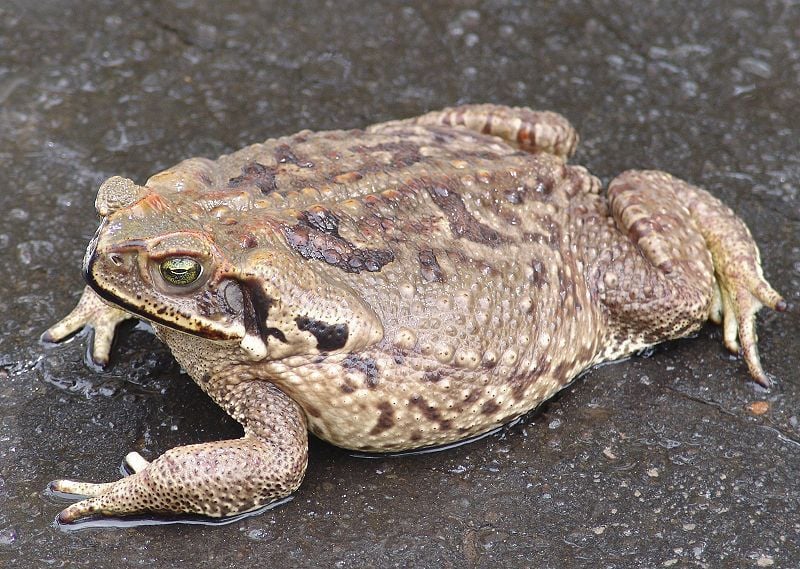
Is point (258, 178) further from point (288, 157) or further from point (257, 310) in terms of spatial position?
point (257, 310)

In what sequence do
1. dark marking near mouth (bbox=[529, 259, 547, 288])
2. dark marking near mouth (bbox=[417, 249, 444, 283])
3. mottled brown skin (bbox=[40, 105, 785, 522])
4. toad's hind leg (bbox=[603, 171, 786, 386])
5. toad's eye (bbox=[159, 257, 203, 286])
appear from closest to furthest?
toad's eye (bbox=[159, 257, 203, 286]) → mottled brown skin (bbox=[40, 105, 785, 522]) → dark marking near mouth (bbox=[417, 249, 444, 283]) → dark marking near mouth (bbox=[529, 259, 547, 288]) → toad's hind leg (bbox=[603, 171, 786, 386])

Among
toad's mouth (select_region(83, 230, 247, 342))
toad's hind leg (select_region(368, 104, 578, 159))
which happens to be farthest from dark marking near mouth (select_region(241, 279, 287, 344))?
toad's hind leg (select_region(368, 104, 578, 159))

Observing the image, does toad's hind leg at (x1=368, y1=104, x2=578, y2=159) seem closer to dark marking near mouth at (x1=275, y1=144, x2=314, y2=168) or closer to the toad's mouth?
dark marking near mouth at (x1=275, y1=144, x2=314, y2=168)

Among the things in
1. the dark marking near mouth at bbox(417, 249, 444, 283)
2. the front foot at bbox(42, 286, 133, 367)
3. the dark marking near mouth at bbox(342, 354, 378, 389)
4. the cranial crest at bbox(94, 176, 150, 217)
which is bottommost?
the front foot at bbox(42, 286, 133, 367)

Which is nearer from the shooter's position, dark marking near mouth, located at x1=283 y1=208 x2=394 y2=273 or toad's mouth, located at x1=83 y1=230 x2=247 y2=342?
toad's mouth, located at x1=83 y1=230 x2=247 y2=342

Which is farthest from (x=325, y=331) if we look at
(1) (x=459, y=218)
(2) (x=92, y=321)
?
(2) (x=92, y=321)

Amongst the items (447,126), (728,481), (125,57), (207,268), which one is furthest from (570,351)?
(125,57)

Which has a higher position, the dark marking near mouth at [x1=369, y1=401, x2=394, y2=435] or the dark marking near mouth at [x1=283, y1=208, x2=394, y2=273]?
the dark marking near mouth at [x1=283, y1=208, x2=394, y2=273]
